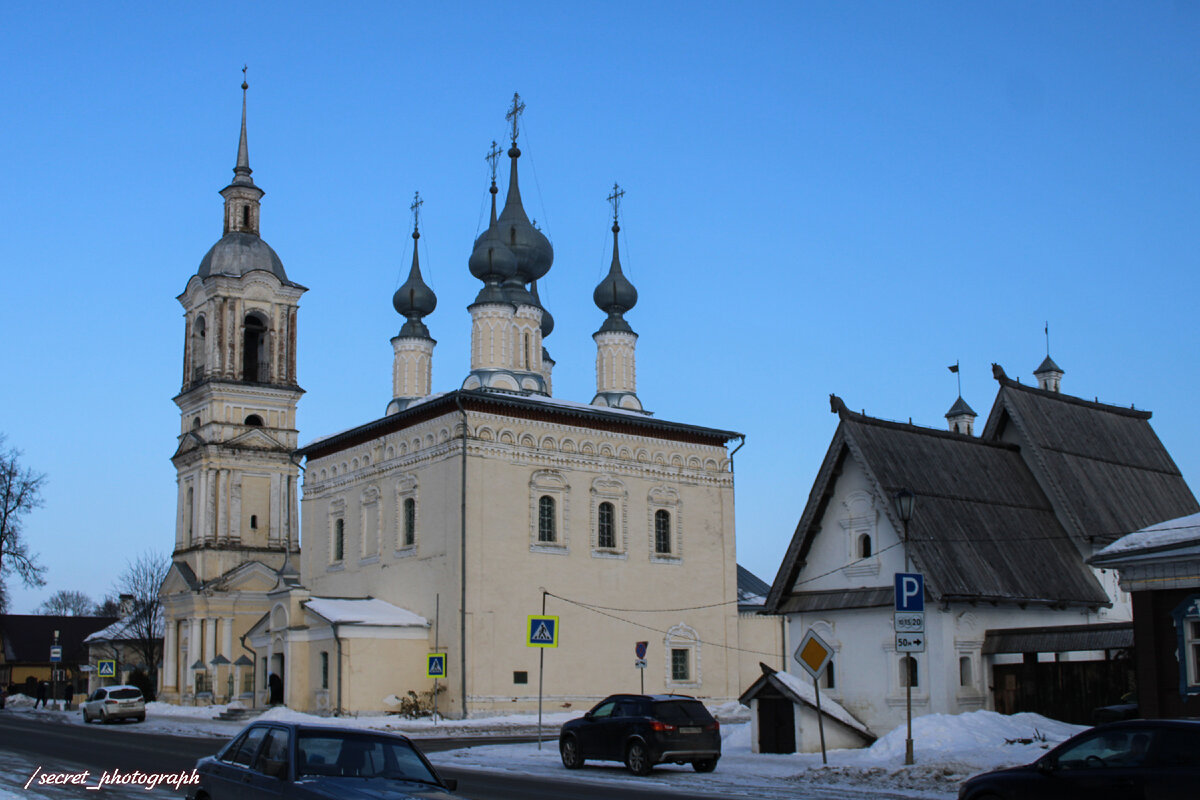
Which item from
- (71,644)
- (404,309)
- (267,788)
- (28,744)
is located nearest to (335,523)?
(404,309)

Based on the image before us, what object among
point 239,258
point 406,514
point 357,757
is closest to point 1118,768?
point 357,757

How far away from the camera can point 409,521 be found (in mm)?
41844

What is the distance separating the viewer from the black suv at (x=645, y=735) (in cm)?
2006

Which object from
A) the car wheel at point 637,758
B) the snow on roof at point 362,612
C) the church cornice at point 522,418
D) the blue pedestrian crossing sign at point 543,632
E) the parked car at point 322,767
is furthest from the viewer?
the church cornice at point 522,418

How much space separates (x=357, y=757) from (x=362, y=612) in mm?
29928

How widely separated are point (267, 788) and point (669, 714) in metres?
11.5

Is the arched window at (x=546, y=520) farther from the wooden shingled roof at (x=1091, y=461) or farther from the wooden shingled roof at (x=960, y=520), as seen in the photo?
the wooden shingled roof at (x=1091, y=461)

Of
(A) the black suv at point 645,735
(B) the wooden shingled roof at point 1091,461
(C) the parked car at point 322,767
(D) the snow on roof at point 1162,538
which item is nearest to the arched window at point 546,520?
(B) the wooden shingled roof at point 1091,461

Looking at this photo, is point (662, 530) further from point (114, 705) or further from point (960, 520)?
point (960, 520)

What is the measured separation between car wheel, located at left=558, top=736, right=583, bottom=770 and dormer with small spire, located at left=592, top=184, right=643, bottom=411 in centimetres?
2740

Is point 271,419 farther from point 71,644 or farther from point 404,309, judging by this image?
point 71,644

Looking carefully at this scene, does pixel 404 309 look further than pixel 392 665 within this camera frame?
Yes

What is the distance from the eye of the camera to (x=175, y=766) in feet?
62.4

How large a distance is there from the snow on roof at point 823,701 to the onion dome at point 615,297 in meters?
26.1
